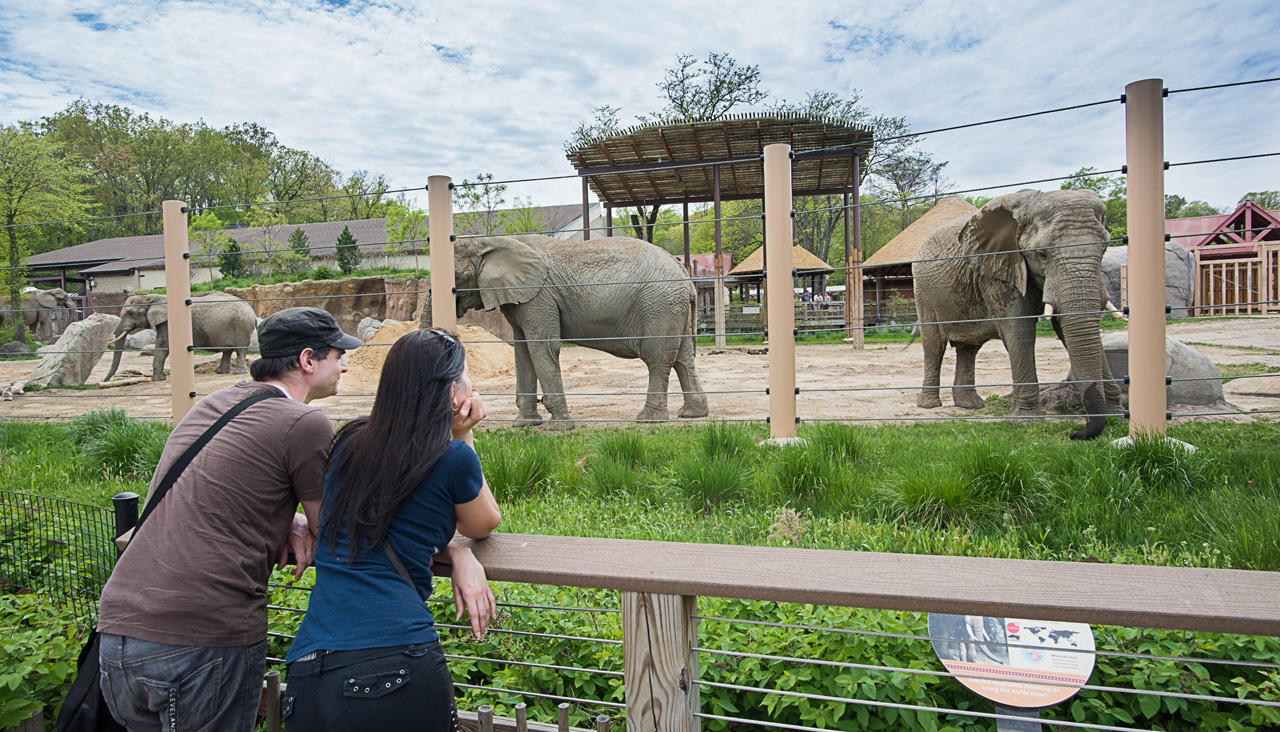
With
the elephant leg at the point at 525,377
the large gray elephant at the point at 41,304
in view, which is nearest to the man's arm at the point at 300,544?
the elephant leg at the point at 525,377

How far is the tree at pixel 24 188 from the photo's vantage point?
2802 cm

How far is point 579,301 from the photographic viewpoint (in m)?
8.63

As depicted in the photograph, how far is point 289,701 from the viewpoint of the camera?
5.43ft

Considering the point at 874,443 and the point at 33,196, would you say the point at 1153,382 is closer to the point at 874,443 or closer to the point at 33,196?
the point at 874,443

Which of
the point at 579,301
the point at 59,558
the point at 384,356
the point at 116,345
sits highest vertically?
the point at 579,301

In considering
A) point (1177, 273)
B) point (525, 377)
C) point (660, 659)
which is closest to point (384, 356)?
point (525, 377)

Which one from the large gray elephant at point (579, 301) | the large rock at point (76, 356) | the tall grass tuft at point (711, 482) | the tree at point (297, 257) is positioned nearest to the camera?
the tall grass tuft at point (711, 482)

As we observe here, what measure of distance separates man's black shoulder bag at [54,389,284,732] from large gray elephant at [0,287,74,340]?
86.7 ft

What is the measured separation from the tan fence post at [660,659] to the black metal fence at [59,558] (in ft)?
7.32

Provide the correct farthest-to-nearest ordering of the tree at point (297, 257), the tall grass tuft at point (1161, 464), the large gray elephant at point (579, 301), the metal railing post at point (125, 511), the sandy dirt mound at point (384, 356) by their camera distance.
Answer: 1. the tree at point (297, 257)
2. the sandy dirt mound at point (384, 356)
3. the large gray elephant at point (579, 301)
4. the tall grass tuft at point (1161, 464)
5. the metal railing post at point (125, 511)

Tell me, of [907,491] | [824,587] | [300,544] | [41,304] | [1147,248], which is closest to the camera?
[824,587]

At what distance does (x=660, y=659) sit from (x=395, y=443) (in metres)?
0.74

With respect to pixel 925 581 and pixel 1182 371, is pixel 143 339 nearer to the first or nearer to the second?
pixel 1182 371

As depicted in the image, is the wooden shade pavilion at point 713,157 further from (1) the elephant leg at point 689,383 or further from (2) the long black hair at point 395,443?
(2) the long black hair at point 395,443
